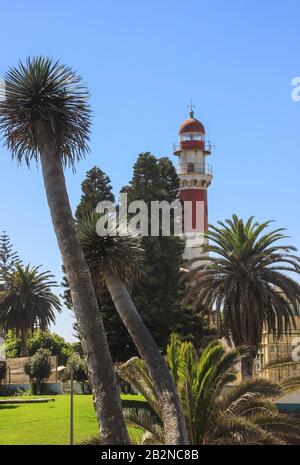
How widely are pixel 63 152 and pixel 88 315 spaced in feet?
13.1

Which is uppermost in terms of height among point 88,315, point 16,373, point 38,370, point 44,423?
point 88,315

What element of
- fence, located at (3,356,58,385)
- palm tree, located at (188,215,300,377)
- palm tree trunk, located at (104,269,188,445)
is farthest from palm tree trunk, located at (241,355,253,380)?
fence, located at (3,356,58,385)

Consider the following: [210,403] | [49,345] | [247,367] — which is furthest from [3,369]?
[210,403]

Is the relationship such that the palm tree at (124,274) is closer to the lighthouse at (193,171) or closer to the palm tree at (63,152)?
the palm tree at (63,152)

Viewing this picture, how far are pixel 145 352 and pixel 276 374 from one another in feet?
60.0

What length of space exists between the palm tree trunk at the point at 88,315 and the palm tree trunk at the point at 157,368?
2.09 m

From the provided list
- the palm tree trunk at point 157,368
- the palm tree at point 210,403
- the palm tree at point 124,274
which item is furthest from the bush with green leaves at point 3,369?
the palm tree trunk at point 157,368

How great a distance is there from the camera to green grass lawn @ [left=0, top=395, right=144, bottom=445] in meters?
26.0

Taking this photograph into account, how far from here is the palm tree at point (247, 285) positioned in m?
32.3

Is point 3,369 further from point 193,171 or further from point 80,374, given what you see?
point 193,171

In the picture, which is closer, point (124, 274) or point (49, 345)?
point (124, 274)

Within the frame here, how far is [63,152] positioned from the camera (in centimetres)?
1680
